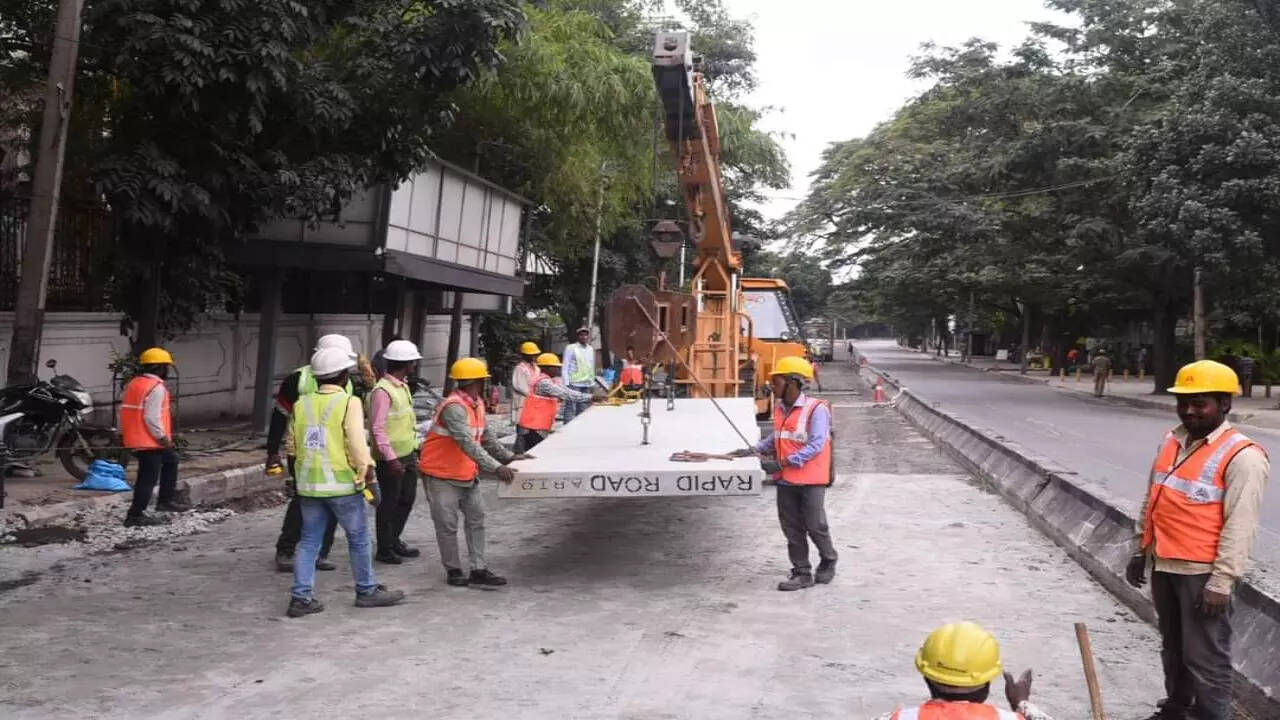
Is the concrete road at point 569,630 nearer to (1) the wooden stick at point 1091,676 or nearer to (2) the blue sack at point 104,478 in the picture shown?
(2) the blue sack at point 104,478

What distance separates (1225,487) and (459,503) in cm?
506

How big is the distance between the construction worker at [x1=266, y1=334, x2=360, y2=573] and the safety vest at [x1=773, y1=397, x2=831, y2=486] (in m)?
2.97

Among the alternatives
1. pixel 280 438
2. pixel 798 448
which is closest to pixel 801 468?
pixel 798 448

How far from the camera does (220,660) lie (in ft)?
20.5

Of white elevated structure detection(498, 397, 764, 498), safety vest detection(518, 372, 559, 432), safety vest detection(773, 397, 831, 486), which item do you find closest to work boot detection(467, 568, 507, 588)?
white elevated structure detection(498, 397, 764, 498)

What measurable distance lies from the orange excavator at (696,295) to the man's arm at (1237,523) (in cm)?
786

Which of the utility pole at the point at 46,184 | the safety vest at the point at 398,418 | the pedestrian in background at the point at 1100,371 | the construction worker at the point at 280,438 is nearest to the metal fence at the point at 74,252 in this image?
the utility pole at the point at 46,184

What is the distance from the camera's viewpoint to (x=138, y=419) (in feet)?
32.1

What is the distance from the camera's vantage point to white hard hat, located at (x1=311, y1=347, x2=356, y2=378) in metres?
7.31

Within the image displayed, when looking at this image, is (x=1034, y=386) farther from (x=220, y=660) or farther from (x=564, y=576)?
(x=220, y=660)

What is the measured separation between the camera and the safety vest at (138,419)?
9781mm

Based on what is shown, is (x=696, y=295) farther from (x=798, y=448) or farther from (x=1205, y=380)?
(x=1205, y=380)

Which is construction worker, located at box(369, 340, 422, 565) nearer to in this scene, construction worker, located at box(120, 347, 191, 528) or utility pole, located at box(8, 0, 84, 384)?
construction worker, located at box(120, 347, 191, 528)

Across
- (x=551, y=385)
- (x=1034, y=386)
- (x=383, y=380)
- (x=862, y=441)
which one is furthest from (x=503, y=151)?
(x=1034, y=386)
